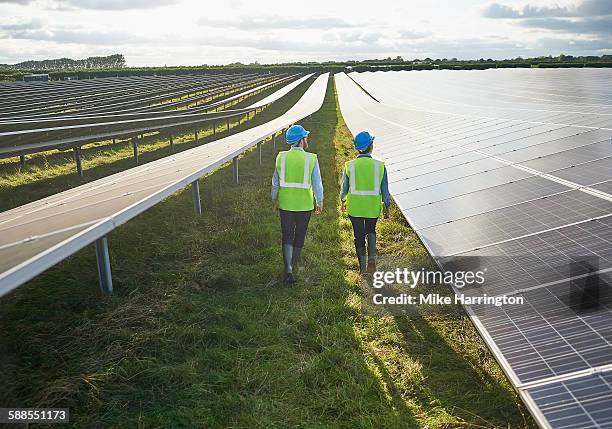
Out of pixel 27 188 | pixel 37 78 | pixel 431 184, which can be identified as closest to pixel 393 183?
pixel 431 184

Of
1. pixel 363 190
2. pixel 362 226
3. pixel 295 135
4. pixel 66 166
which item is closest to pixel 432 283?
pixel 362 226

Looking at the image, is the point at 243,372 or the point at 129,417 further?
the point at 243,372

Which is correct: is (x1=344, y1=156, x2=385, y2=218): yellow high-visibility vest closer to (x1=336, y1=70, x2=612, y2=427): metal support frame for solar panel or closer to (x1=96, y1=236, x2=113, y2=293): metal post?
(x1=336, y1=70, x2=612, y2=427): metal support frame for solar panel

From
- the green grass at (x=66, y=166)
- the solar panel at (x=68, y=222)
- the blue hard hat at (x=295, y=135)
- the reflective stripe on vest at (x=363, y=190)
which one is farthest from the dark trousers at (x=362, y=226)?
the green grass at (x=66, y=166)

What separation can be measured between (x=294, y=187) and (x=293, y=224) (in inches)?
21.6

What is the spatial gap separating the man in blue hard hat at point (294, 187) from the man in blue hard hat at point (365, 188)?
424mm

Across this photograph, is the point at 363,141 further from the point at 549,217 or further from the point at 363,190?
the point at 549,217

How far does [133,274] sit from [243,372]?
293cm

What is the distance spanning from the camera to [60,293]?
20.7 ft

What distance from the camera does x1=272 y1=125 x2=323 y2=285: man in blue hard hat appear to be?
265 inches

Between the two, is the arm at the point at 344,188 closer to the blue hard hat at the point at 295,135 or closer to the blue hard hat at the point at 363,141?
the blue hard hat at the point at 363,141

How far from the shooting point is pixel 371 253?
22.9 feet

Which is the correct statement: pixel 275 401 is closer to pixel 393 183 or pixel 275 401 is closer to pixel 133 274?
pixel 133 274

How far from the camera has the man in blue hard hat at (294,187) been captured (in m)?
6.74
